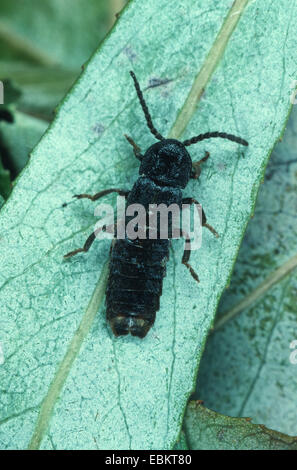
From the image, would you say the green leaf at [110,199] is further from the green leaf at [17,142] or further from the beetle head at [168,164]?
the green leaf at [17,142]

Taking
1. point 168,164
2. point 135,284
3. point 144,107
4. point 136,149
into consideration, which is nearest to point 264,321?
point 135,284

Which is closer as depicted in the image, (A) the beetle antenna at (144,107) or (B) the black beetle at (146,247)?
(B) the black beetle at (146,247)

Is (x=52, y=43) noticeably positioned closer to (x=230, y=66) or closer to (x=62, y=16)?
(x=62, y=16)

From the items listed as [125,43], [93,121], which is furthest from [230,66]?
[93,121]

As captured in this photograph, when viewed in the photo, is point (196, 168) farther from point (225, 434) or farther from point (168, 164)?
point (225, 434)

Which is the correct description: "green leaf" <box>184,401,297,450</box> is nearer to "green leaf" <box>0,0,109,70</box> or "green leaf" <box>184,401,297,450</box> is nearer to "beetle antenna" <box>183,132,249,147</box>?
"beetle antenna" <box>183,132,249,147</box>

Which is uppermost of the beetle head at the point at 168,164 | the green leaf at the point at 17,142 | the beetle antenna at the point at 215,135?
the green leaf at the point at 17,142

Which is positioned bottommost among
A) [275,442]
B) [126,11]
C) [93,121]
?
[275,442]

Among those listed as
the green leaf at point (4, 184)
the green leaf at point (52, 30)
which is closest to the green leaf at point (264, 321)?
the green leaf at point (4, 184)
